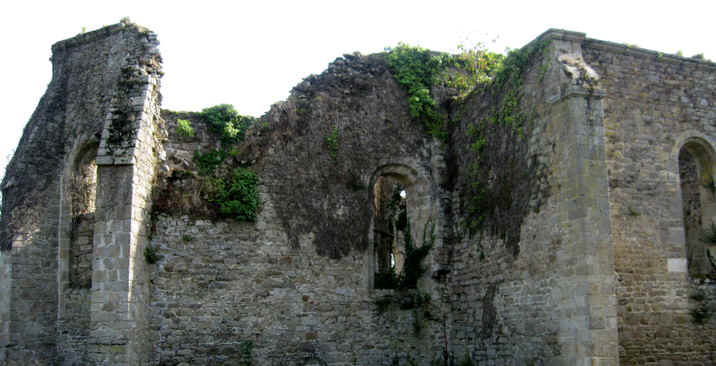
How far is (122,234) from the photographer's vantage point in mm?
12992

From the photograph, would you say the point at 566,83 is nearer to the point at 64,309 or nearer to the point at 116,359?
the point at 116,359

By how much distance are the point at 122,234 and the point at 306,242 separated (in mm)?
3838

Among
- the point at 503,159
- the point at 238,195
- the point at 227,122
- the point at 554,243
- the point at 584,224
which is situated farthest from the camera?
the point at 227,122

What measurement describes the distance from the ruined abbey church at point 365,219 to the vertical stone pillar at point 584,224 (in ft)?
0.11

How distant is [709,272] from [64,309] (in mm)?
13038

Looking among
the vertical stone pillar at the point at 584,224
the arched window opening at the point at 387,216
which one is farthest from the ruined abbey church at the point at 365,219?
the arched window opening at the point at 387,216

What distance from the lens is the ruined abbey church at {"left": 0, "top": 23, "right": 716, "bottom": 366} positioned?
12.8 metres

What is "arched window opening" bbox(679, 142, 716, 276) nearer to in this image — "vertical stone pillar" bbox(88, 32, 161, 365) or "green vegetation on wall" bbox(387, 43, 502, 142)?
"green vegetation on wall" bbox(387, 43, 502, 142)

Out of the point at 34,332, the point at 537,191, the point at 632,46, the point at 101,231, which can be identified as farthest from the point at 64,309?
the point at 632,46

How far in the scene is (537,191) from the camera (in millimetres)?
13367

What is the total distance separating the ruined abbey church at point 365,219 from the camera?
1283 cm

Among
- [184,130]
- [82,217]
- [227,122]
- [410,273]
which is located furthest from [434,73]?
[82,217]

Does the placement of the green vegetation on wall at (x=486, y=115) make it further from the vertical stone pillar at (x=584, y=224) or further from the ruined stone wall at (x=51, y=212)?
the ruined stone wall at (x=51, y=212)

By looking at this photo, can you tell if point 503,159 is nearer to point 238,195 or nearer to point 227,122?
point 238,195
